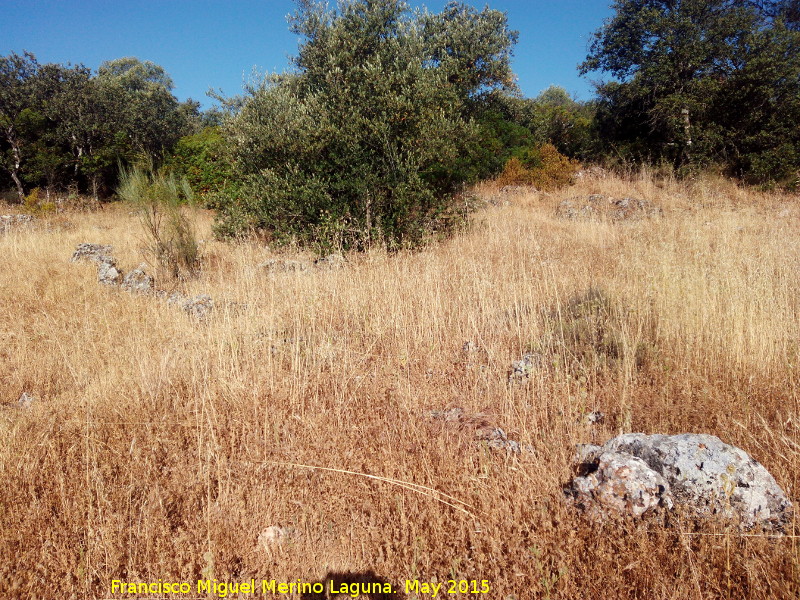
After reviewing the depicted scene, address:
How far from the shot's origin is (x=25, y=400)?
393 cm

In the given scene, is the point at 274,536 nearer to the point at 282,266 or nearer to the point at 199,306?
the point at 199,306

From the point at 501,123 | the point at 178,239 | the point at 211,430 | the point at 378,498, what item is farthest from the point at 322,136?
the point at 501,123

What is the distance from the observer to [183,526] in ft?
8.27

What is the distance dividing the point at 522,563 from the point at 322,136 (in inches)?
312

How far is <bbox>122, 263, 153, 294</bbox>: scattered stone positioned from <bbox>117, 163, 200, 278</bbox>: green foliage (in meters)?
0.61

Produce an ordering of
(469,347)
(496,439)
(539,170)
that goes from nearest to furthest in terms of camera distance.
Result: (496,439), (469,347), (539,170)

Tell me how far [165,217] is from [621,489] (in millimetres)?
7881

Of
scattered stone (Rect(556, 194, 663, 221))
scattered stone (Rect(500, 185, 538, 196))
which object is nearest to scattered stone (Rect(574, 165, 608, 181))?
scattered stone (Rect(500, 185, 538, 196))

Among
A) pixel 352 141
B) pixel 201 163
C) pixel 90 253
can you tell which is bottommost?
pixel 90 253

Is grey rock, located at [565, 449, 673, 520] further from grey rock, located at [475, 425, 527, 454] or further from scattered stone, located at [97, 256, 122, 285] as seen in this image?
scattered stone, located at [97, 256, 122, 285]

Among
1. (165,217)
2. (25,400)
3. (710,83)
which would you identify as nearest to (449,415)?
(25,400)

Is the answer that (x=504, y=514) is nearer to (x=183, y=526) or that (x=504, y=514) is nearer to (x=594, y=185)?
(x=183, y=526)

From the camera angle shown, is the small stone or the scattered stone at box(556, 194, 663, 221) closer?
the small stone

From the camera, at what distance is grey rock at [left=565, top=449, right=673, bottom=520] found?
238 cm
